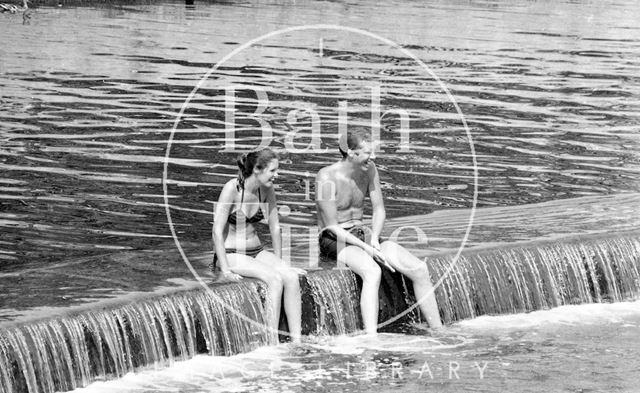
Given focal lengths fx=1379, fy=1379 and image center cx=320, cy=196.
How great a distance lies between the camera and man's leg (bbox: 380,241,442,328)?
1298 centimetres

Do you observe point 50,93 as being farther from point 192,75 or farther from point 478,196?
point 478,196

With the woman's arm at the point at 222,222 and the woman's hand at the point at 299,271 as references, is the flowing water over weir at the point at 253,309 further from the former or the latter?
the woman's arm at the point at 222,222

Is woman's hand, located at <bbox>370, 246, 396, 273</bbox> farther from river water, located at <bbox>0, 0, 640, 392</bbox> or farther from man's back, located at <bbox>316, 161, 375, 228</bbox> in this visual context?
river water, located at <bbox>0, 0, 640, 392</bbox>

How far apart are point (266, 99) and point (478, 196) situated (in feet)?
32.2

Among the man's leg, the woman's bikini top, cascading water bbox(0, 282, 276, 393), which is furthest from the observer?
the man's leg

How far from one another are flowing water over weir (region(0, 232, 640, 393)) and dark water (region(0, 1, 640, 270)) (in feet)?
6.01

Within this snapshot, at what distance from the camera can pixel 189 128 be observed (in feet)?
78.8

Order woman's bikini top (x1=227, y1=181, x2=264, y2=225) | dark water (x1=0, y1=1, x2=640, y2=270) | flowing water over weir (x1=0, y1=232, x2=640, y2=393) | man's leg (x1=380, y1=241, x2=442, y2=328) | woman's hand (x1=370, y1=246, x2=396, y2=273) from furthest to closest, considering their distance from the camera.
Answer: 1. dark water (x1=0, y1=1, x2=640, y2=270)
2. man's leg (x1=380, y1=241, x2=442, y2=328)
3. woman's hand (x1=370, y1=246, x2=396, y2=273)
4. woman's bikini top (x1=227, y1=181, x2=264, y2=225)
5. flowing water over weir (x1=0, y1=232, x2=640, y2=393)

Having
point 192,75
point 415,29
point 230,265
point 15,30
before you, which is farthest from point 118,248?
point 415,29

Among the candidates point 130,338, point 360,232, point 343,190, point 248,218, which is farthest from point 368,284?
point 130,338

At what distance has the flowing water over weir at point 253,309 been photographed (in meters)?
10.8

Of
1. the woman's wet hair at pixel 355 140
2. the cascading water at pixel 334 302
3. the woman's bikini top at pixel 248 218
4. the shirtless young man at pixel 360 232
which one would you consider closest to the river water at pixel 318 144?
the cascading water at pixel 334 302

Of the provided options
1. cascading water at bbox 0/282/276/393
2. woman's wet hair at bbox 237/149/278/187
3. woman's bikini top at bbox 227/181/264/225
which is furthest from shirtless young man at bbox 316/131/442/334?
cascading water at bbox 0/282/276/393

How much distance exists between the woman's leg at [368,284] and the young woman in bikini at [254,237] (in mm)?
581
